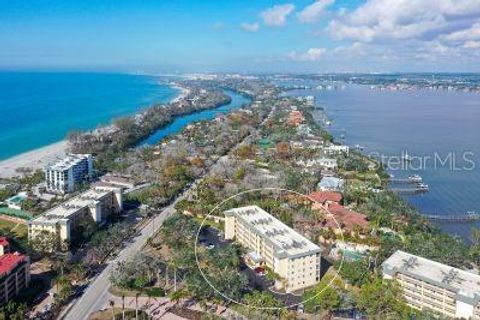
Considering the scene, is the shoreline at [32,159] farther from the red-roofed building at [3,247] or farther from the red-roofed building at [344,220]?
the red-roofed building at [344,220]

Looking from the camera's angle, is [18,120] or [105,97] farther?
[105,97]

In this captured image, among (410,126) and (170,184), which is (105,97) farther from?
(170,184)

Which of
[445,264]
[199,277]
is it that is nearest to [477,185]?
[445,264]

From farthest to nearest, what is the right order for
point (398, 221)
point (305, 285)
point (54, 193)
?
point (54, 193) → point (398, 221) → point (305, 285)

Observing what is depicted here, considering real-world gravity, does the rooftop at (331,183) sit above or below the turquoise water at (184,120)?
below

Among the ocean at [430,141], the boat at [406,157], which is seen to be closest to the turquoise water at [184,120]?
the ocean at [430,141]

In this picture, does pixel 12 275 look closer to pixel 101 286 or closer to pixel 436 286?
pixel 101 286

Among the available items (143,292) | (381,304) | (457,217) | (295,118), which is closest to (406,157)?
(457,217)
